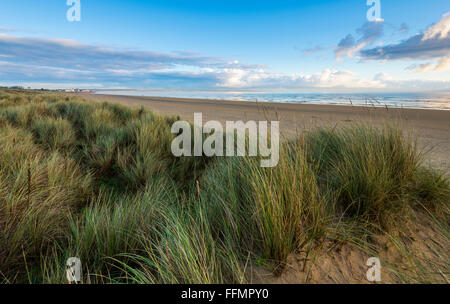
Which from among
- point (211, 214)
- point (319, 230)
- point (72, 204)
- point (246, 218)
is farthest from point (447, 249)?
point (72, 204)

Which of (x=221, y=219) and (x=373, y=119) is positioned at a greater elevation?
(x=373, y=119)

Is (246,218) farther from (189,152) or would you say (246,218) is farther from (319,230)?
(189,152)

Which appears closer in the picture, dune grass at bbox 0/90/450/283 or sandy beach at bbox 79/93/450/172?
dune grass at bbox 0/90/450/283

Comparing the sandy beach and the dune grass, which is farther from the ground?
the sandy beach

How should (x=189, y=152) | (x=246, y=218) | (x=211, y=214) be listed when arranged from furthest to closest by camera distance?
(x=189, y=152) → (x=211, y=214) → (x=246, y=218)

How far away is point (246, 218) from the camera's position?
1788 millimetres

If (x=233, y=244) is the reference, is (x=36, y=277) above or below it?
below

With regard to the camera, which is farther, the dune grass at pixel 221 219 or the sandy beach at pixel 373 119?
the sandy beach at pixel 373 119

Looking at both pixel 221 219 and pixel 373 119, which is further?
pixel 373 119

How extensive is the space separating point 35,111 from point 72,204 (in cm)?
724

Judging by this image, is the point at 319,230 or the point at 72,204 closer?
the point at 319,230

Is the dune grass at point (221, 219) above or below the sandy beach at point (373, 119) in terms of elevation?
below
